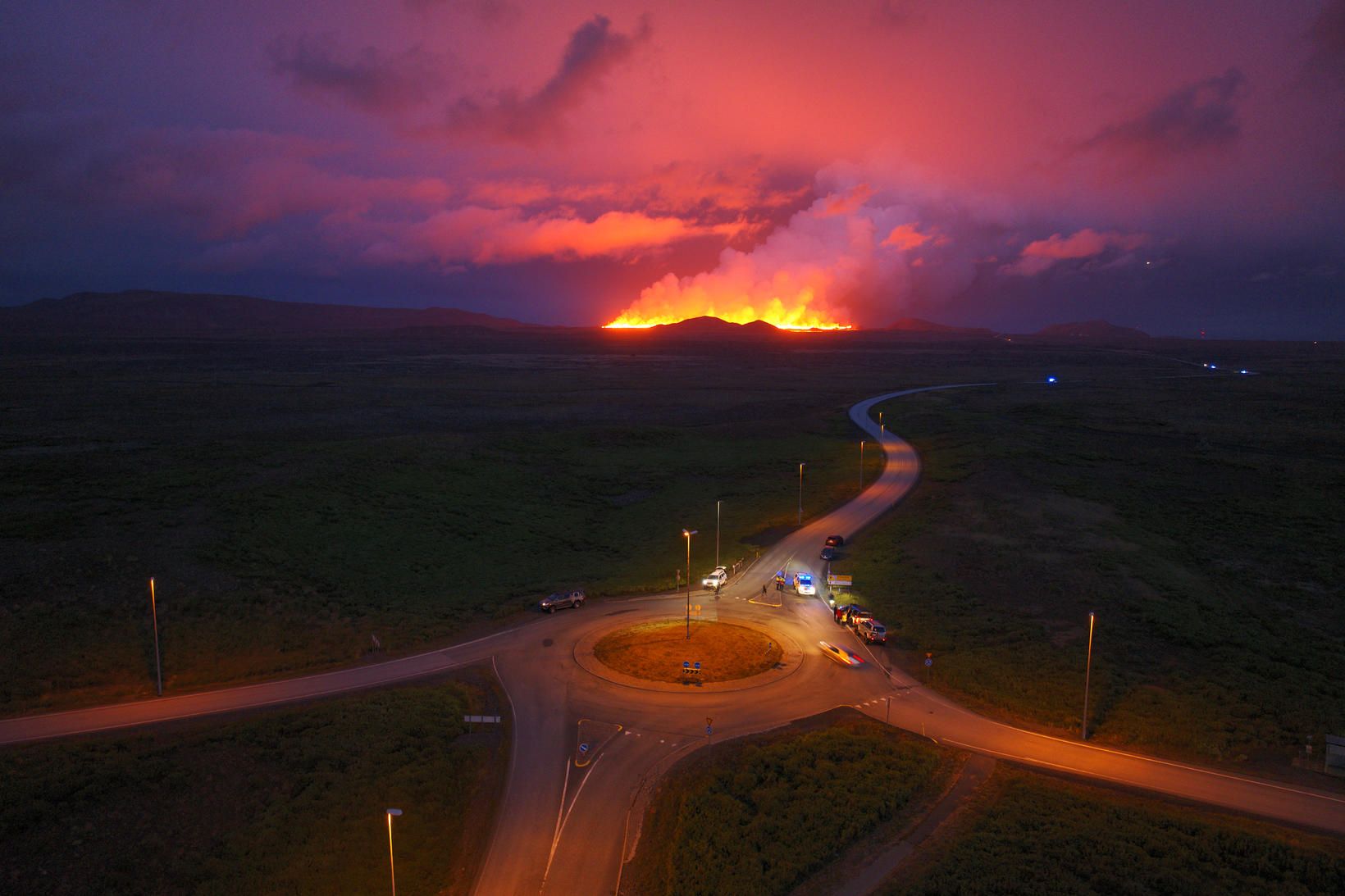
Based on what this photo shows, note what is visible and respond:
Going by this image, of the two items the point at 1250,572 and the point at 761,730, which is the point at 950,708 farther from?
the point at 1250,572

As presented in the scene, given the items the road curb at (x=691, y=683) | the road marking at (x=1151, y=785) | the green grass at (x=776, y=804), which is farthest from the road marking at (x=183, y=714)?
the road marking at (x=1151, y=785)

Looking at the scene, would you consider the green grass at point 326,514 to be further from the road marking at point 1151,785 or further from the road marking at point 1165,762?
the road marking at point 1151,785

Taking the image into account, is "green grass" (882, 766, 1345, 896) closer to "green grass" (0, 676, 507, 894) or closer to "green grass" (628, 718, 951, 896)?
"green grass" (628, 718, 951, 896)

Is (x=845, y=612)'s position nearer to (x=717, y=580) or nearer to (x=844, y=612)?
(x=844, y=612)

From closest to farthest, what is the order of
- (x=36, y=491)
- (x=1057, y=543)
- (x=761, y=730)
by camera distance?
(x=761, y=730)
(x=1057, y=543)
(x=36, y=491)

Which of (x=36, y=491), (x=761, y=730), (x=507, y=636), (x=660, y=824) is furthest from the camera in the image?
(x=36, y=491)

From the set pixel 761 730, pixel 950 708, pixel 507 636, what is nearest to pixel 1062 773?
pixel 950 708

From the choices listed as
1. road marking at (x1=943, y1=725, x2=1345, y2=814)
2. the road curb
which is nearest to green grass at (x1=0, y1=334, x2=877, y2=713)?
the road curb
